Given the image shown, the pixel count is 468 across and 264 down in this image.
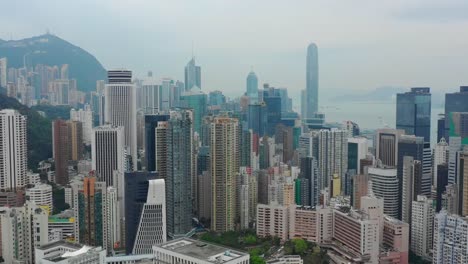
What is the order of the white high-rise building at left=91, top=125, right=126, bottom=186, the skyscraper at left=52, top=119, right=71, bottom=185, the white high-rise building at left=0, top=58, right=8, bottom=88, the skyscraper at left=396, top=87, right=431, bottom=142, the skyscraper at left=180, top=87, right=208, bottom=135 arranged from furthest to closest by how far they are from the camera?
the skyscraper at left=180, top=87, right=208, bottom=135 < the white high-rise building at left=0, top=58, right=8, bottom=88 < the skyscraper at left=396, top=87, right=431, bottom=142 < the skyscraper at left=52, top=119, right=71, bottom=185 < the white high-rise building at left=91, top=125, right=126, bottom=186

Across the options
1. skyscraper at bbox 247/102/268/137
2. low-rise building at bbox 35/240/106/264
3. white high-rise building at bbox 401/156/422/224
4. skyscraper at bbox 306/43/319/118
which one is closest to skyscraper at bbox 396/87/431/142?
skyscraper at bbox 306/43/319/118

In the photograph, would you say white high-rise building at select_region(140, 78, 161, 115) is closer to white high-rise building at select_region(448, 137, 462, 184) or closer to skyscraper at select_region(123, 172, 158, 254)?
white high-rise building at select_region(448, 137, 462, 184)

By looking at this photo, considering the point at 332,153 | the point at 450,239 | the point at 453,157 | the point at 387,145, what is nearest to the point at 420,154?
the point at 453,157

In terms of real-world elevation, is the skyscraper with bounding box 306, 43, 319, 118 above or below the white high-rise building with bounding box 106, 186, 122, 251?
above

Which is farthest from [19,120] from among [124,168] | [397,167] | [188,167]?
[397,167]

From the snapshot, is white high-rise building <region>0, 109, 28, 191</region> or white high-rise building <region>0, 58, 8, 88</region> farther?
white high-rise building <region>0, 58, 8, 88</region>

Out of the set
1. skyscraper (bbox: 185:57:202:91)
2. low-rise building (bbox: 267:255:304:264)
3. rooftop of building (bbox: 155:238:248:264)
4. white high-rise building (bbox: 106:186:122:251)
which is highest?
skyscraper (bbox: 185:57:202:91)

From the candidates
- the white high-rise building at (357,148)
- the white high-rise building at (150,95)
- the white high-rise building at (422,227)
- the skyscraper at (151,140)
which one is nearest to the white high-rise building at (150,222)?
the skyscraper at (151,140)

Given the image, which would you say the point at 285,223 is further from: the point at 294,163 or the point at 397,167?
the point at 294,163
